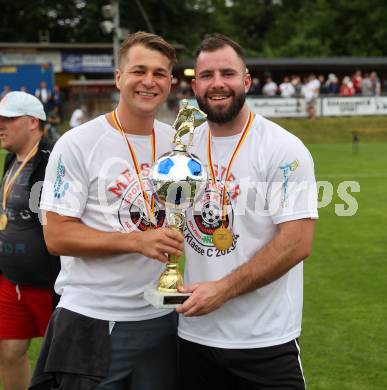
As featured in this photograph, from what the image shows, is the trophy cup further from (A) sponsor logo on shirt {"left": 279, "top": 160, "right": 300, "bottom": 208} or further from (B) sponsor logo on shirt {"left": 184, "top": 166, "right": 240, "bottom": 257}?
(A) sponsor logo on shirt {"left": 279, "top": 160, "right": 300, "bottom": 208}

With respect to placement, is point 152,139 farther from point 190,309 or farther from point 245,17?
point 245,17

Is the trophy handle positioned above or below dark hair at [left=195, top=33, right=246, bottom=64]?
below

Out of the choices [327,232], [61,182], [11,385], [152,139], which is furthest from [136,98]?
[327,232]

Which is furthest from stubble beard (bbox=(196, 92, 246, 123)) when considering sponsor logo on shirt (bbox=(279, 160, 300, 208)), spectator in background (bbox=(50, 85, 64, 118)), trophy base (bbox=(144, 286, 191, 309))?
spectator in background (bbox=(50, 85, 64, 118))

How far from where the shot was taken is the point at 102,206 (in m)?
3.35

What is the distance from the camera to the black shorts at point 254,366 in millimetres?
3371

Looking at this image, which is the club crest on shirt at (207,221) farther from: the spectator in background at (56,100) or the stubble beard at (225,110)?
the spectator in background at (56,100)

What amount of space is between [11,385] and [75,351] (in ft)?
5.74

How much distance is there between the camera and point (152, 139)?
3.53 metres

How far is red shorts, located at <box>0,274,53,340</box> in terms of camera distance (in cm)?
476

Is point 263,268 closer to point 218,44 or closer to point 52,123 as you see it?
point 218,44

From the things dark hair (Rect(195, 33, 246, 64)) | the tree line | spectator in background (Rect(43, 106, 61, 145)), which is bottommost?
dark hair (Rect(195, 33, 246, 64))

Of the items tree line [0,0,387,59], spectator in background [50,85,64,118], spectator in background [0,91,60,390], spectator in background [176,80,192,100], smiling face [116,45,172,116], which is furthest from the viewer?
tree line [0,0,387,59]

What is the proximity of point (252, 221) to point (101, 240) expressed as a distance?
2.23 feet
